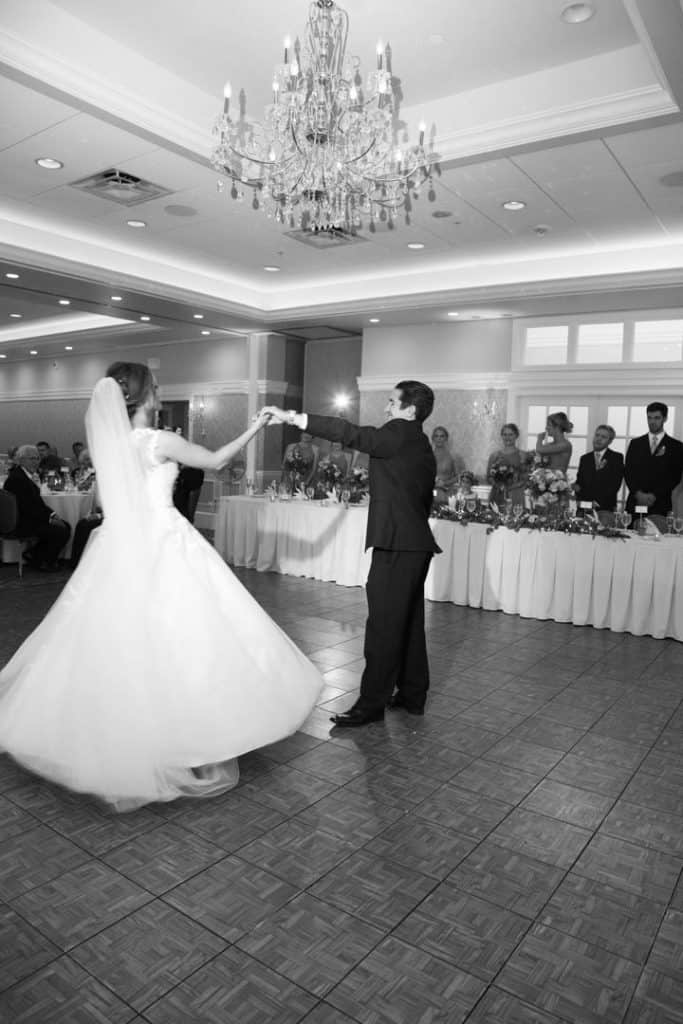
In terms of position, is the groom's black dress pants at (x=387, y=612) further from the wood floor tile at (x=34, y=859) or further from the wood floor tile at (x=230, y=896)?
the wood floor tile at (x=34, y=859)

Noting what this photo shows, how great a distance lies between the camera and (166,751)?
2.73 meters

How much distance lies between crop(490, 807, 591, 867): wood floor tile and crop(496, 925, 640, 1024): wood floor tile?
458 mm

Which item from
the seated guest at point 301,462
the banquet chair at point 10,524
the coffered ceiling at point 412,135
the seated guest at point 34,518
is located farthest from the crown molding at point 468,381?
the banquet chair at point 10,524

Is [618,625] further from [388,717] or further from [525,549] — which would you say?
[388,717]

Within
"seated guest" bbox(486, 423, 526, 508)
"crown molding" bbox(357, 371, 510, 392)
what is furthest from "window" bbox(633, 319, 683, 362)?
"seated guest" bbox(486, 423, 526, 508)

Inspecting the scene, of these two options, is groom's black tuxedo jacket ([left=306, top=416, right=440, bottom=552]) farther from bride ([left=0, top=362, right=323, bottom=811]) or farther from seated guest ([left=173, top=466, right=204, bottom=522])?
seated guest ([left=173, top=466, right=204, bottom=522])

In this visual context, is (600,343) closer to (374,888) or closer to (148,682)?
(148,682)

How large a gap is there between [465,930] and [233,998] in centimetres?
73

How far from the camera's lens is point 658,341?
866cm

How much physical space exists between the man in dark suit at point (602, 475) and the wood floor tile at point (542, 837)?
4.79 meters

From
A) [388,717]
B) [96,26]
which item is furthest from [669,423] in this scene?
[96,26]

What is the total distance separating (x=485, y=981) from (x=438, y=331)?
30.4ft

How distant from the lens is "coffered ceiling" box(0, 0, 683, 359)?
4141 millimetres

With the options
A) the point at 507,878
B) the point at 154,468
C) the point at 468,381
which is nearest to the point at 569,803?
the point at 507,878
